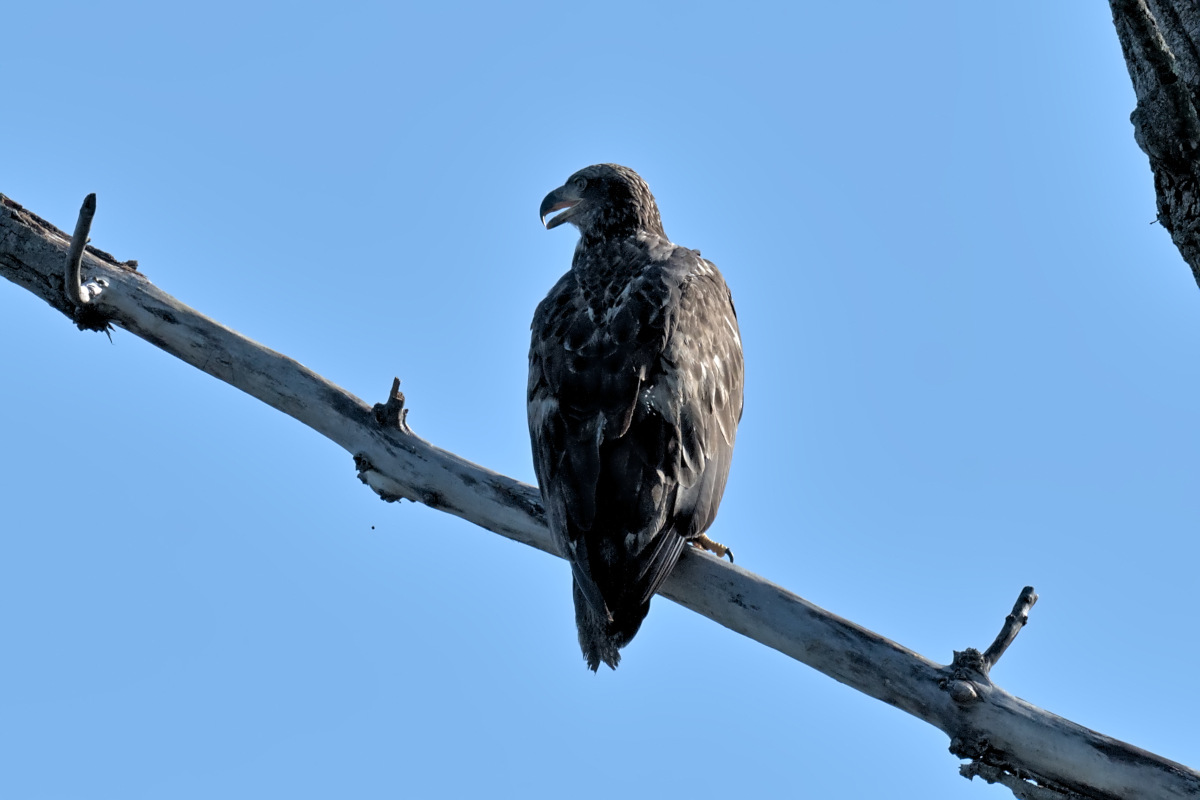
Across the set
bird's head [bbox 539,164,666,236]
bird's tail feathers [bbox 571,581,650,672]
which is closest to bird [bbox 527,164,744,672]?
bird's tail feathers [bbox 571,581,650,672]

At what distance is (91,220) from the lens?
520cm

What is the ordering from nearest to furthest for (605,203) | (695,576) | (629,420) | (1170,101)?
(1170,101)
(695,576)
(629,420)
(605,203)

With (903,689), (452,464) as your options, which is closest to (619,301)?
(452,464)

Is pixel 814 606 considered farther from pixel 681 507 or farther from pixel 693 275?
pixel 693 275

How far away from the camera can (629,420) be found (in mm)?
5148

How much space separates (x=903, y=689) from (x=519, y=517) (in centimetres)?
173

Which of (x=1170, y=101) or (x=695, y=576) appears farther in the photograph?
(x=695, y=576)

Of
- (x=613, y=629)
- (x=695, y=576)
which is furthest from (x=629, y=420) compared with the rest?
(x=613, y=629)

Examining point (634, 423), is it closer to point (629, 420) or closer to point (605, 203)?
point (629, 420)

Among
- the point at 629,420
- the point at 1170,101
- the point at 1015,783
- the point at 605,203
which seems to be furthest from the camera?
the point at 605,203

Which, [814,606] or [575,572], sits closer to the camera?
[814,606]

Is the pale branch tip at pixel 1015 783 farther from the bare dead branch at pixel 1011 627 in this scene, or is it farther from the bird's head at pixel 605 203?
the bird's head at pixel 605 203

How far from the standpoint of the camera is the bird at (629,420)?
4.82m

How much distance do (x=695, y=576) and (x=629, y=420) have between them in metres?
0.74
